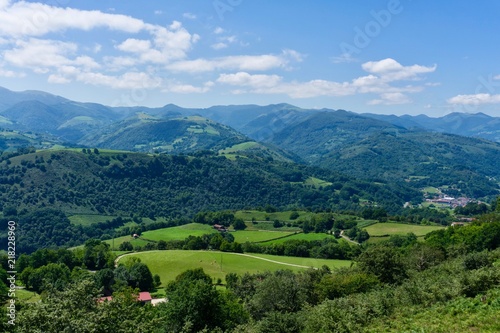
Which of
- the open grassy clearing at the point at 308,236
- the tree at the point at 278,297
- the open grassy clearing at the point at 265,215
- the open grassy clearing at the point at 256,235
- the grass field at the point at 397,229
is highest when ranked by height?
the tree at the point at 278,297

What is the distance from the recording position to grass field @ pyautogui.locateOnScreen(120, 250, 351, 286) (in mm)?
72625

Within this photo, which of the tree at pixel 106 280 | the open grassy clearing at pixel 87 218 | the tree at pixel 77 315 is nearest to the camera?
the tree at pixel 77 315

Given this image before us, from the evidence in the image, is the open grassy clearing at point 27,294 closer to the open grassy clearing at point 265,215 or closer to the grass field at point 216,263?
the grass field at point 216,263

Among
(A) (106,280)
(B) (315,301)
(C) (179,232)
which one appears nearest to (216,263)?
(A) (106,280)

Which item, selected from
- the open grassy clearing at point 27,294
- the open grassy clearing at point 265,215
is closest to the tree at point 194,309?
the open grassy clearing at point 27,294

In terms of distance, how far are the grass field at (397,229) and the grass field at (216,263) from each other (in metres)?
35.6

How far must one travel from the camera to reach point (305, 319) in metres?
29.2

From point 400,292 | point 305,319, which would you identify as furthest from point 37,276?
point 400,292

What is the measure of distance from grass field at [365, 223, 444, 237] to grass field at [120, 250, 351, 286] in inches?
1400

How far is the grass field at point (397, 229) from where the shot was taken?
11000cm

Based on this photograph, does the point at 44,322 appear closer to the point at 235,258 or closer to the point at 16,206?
the point at 235,258

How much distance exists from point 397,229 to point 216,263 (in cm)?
6341

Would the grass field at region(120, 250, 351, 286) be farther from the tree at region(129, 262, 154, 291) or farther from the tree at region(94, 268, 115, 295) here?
the tree at region(94, 268, 115, 295)

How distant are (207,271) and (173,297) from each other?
38510mm
